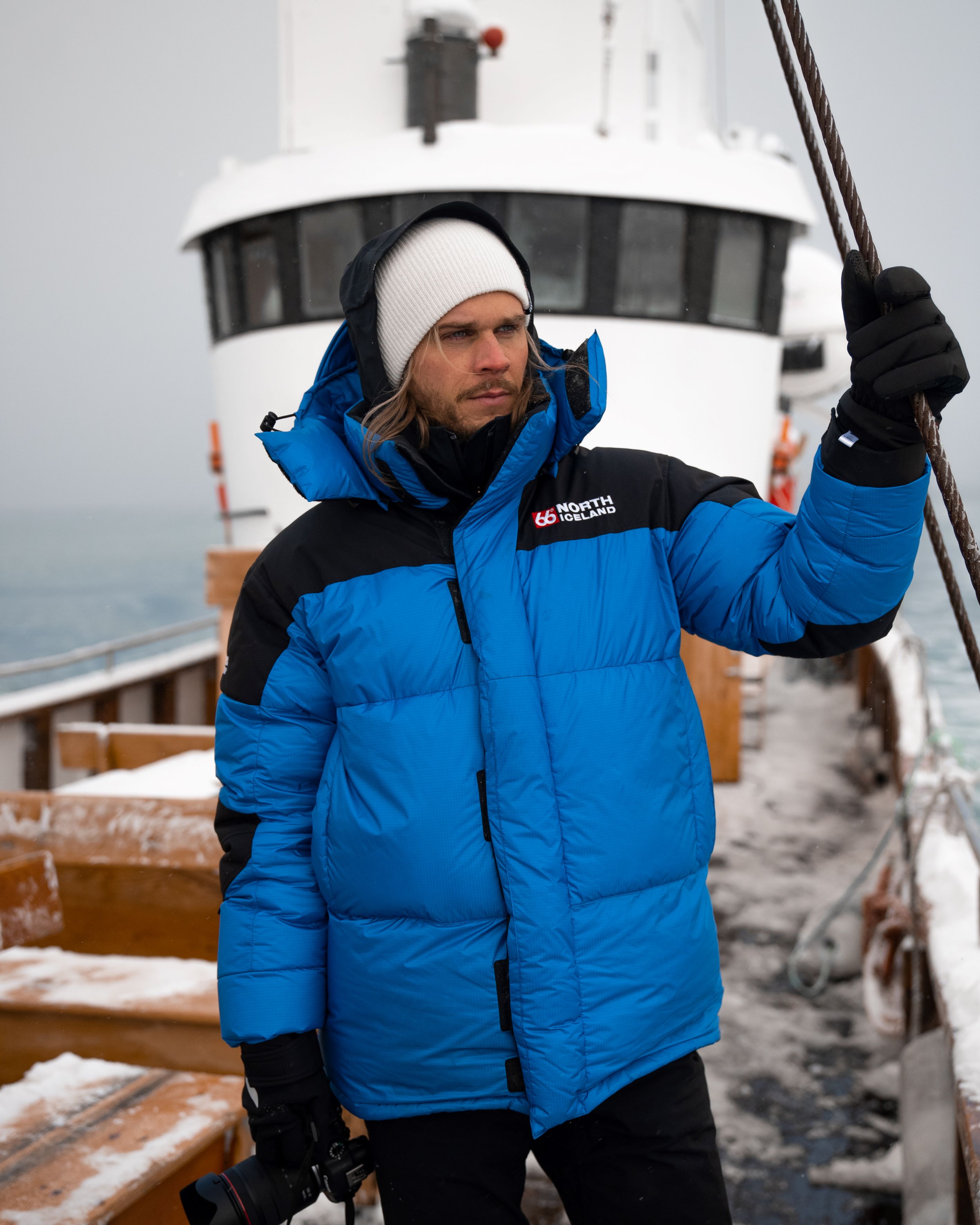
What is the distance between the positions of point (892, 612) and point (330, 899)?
103cm

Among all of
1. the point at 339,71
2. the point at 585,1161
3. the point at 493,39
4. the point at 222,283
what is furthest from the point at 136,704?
the point at 585,1161

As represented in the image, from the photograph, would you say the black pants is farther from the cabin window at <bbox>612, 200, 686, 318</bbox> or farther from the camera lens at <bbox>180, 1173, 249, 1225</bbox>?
the cabin window at <bbox>612, 200, 686, 318</bbox>

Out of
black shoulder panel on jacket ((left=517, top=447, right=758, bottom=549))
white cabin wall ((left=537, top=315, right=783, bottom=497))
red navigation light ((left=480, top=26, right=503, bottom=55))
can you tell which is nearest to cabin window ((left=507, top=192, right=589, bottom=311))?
white cabin wall ((left=537, top=315, right=783, bottom=497))

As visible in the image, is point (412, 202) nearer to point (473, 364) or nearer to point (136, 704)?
point (136, 704)

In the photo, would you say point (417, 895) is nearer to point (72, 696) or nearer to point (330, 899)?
point (330, 899)

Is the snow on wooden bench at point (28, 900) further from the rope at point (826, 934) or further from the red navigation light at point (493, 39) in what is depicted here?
the red navigation light at point (493, 39)

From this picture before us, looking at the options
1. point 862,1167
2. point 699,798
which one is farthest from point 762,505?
point 862,1167

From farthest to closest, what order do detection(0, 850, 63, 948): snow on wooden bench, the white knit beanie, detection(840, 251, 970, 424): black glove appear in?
detection(0, 850, 63, 948): snow on wooden bench < the white knit beanie < detection(840, 251, 970, 424): black glove

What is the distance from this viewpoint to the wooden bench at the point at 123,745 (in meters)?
5.83

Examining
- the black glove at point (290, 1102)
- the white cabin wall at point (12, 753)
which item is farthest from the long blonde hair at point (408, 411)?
the white cabin wall at point (12, 753)

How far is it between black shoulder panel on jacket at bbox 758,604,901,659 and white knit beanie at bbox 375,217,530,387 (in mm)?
833

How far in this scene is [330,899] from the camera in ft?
5.60

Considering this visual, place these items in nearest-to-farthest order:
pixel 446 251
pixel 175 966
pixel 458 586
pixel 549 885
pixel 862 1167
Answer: pixel 549 885
pixel 458 586
pixel 446 251
pixel 175 966
pixel 862 1167

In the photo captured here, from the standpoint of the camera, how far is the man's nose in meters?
1.77
